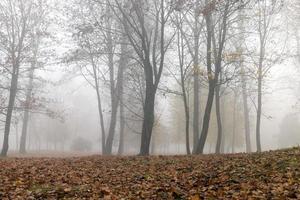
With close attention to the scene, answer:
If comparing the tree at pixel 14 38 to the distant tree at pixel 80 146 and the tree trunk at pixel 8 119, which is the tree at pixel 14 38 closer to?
the tree trunk at pixel 8 119

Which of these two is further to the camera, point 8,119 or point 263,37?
point 263,37

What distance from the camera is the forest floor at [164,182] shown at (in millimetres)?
8805

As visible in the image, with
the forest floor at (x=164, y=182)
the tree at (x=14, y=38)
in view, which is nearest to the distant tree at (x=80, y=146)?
the tree at (x=14, y=38)

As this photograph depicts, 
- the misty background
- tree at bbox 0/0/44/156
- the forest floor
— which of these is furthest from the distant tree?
the forest floor

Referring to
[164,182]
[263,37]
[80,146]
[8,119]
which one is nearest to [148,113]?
[8,119]

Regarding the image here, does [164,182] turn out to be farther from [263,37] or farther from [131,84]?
[131,84]

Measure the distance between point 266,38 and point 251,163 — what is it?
20.5 metres

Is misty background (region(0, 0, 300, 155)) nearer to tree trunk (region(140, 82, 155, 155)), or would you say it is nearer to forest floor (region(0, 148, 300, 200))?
tree trunk (region(140, 82, 155, 155))

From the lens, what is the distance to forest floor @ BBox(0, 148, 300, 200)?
8805mm

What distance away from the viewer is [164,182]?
10.8 meters

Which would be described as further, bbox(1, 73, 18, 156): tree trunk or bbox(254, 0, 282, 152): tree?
bbox(254, 0, 282, 152): tree

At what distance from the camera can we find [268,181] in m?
9.48

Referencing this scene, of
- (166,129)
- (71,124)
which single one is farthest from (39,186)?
(71,124)

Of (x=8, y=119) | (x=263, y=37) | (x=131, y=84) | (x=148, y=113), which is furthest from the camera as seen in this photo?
(x=131, y=84)
